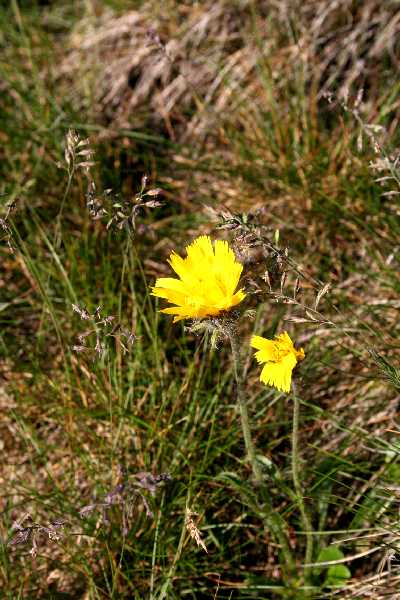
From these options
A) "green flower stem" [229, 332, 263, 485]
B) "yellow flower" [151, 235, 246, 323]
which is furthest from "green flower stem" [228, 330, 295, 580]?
"yellow flower" [151, 235, 246, 323]

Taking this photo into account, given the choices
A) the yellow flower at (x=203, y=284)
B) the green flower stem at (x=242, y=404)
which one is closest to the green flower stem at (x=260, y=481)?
the green flower stem at (x=242, y=404)

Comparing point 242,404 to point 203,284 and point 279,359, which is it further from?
point 203,284

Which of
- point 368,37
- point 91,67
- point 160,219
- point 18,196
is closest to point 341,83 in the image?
point 368,37

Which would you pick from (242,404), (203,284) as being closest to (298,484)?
(242,404)

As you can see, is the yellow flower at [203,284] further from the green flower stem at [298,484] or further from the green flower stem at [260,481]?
the green flower stem at [298,484]

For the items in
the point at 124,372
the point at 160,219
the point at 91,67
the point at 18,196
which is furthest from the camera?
the point at 91,67

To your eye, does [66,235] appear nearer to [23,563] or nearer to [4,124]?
[4,124]

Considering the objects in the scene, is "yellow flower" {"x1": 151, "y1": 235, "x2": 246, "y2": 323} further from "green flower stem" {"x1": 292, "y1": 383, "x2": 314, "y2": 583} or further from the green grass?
"green flower stem" {"x1": 292, "y1": 383, "x2": 314, "y2": 583}
